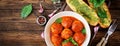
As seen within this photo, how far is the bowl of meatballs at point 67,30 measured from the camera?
42.6 inches

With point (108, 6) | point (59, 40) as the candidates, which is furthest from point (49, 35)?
point (108, 6)

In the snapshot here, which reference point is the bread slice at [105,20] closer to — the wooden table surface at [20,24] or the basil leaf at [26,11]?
the wooden table surface at [20,24]

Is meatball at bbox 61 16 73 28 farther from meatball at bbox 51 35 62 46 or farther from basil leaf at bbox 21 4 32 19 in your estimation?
basil leaf at bbox 21 4 32 19

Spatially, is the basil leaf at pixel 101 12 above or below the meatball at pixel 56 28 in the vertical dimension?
above

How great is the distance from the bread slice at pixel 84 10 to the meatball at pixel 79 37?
0.21 feet

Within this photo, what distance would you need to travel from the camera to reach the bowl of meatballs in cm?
108

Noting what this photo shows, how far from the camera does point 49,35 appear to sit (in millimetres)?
1127

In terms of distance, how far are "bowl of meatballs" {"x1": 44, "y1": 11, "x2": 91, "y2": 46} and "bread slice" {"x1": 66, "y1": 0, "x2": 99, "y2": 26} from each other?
0.03m

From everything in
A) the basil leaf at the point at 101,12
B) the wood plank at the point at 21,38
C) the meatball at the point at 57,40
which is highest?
the basil leaf at the point at 101,12

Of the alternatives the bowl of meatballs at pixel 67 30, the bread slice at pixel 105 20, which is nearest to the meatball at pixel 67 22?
the bowl of meatballs at pixel 67 30

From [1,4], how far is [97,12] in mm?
442

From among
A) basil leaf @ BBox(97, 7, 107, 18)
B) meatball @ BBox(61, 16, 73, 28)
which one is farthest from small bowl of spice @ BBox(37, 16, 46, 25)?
basil leaf @ BBox(97, 7, 107, 18)

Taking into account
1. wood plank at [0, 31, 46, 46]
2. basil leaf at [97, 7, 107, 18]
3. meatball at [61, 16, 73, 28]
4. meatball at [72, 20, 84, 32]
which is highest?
basil leaf at [97, 7, 107, 18]

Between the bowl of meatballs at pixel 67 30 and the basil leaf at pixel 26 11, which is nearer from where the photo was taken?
the bowl of meatballs at pixel 67 30
